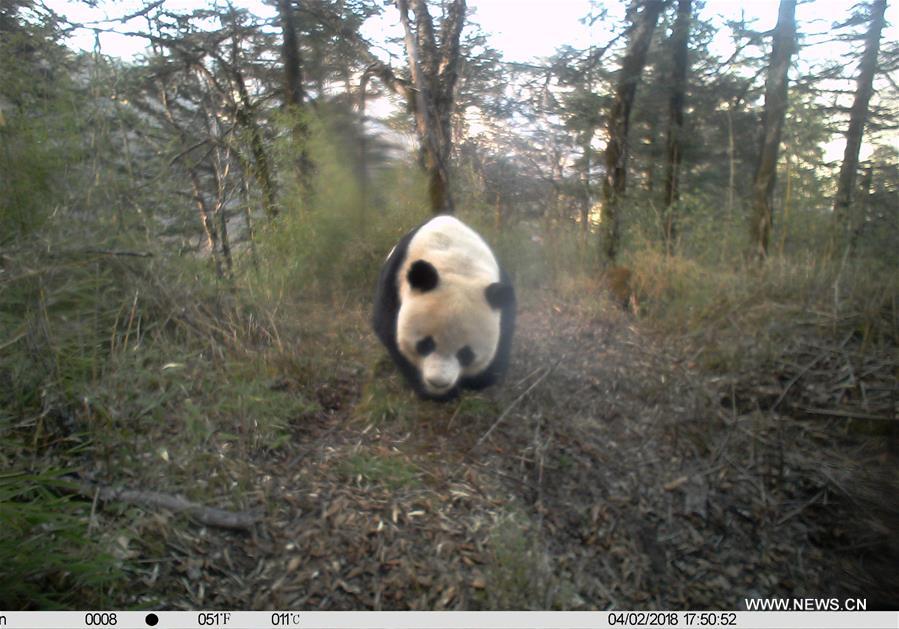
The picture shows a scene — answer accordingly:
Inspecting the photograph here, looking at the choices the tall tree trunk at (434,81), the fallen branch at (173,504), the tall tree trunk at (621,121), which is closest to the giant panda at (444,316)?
the fallen branch at (173,504)

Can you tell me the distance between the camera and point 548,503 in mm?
2963

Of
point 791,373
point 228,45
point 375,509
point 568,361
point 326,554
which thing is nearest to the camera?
point 326,554

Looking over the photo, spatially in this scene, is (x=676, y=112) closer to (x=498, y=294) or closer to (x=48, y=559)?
(x=498, y=294)

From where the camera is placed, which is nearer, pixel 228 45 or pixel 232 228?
pixel 232 228

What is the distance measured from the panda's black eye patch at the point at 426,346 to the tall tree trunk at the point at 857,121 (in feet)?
12.0

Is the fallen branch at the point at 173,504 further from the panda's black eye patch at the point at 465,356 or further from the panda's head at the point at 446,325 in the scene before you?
the panda's black eye patch at the point at 465,356

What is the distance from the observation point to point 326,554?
7.91 feet

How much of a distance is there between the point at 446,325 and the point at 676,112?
5.58 metres

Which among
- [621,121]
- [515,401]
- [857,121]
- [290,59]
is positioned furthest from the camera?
[290,59]

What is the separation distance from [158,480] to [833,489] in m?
3.57

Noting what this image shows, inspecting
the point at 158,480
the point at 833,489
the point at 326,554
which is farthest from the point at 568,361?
the point at 158,480

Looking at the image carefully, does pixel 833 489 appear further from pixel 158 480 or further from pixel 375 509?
pixel 158 480

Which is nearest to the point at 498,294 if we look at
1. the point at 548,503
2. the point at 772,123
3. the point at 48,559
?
the point at 548,503

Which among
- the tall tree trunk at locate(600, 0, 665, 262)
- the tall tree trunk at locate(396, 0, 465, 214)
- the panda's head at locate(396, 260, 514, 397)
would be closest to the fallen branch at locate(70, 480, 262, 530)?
the panda's head at locate(396, 260, 514, 397)
